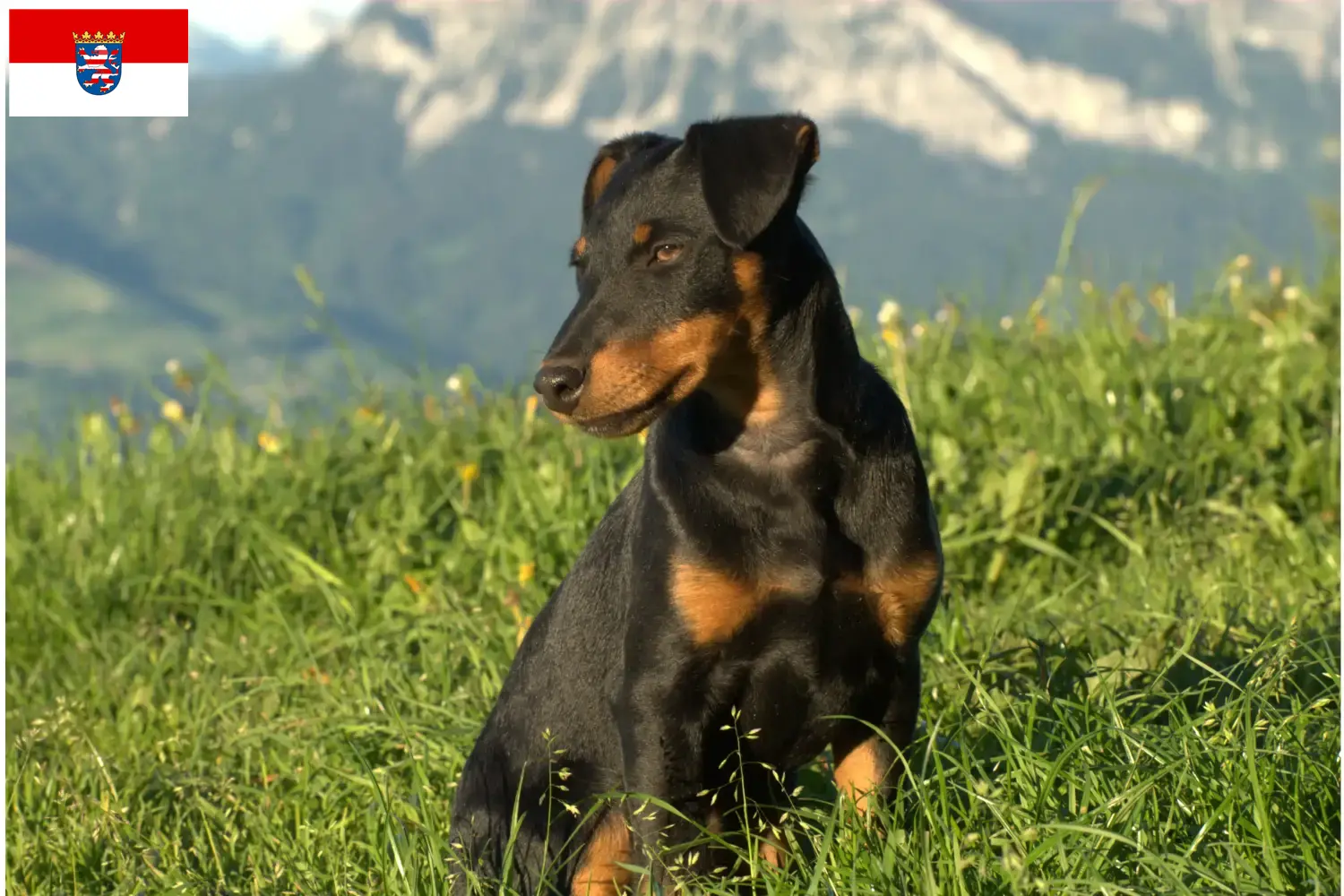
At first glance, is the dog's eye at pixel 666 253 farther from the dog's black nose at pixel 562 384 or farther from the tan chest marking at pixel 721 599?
the tan chest marking at pixel 721 599

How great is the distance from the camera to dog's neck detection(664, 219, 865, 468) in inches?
121

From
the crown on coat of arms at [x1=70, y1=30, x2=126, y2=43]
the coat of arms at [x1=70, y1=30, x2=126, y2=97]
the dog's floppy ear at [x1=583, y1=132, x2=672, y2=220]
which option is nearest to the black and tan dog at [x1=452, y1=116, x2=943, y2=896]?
the dog's floppy ear at [x1=583, y1=132, x2=672, y2=220]

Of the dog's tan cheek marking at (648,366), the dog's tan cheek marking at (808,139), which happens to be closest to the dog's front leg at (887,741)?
the dog's tan cheek marking at (648,366)

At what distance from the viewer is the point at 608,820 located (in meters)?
3.19

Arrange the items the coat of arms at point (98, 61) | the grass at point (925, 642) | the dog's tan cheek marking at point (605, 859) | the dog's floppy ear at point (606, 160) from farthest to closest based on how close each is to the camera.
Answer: the coat of arms at point (98, 61) → the dog's floppy ear at point (606, 160) → the dog's tan cheek marking at point (605, 859) → the grass at point (925, 642)

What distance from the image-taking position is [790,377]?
314 cm

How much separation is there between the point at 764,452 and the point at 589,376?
1.58 ft

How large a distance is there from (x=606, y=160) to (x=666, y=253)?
0.59 meters

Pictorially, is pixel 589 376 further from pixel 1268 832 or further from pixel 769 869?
pixel 1268 832

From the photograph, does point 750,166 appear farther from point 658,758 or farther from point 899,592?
point 658,758

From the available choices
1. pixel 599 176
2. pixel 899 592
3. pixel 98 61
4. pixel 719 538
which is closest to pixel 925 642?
pixel 899 592

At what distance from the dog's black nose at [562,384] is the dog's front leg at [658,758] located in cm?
59

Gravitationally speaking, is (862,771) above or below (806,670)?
below

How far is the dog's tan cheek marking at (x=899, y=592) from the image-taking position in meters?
Answer: 2.97
